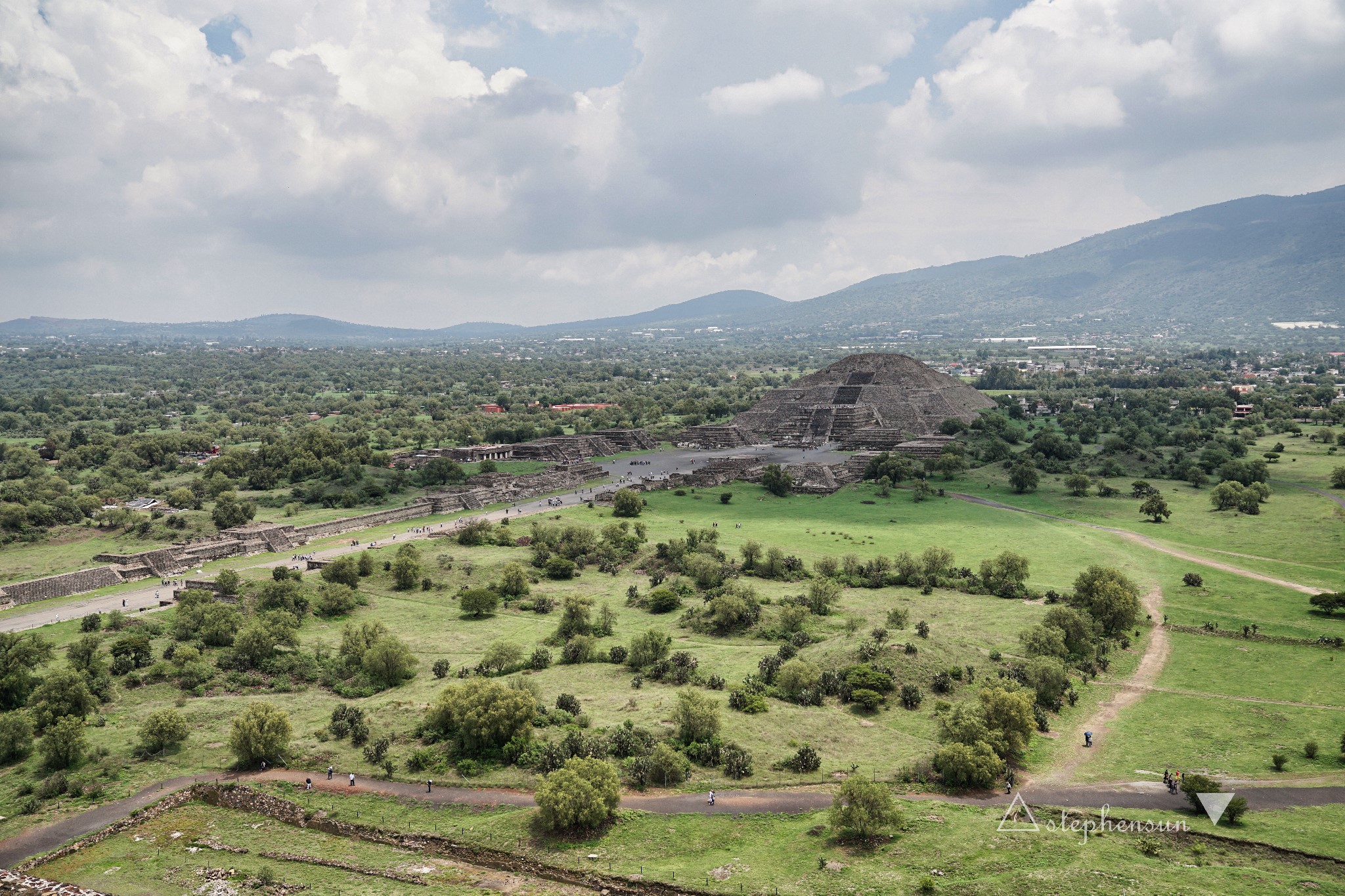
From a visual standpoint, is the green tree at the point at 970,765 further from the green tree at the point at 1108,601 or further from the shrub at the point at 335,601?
the shrub at the point at 335,601

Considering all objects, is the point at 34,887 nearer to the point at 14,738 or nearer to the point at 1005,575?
the point at 14,738

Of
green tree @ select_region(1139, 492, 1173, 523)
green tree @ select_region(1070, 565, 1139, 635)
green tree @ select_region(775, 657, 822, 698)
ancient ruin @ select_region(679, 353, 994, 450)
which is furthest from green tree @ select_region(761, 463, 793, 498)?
green tree @ select_region(775, 657, 822, 698)

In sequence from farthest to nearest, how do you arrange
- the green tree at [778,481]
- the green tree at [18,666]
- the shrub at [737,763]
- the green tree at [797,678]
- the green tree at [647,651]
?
the green tree at [778,481] → the green tree at [647,651] → the green tree at [797,678] → the green tree at [18,666] → the shrub at [737,763]

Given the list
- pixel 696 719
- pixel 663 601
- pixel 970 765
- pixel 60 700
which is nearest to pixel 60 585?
pixel 60 700

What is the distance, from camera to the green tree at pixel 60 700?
128ft

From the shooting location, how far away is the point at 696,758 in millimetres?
36312

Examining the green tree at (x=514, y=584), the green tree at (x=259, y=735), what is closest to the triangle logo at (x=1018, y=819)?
the green tree at (x=259, y=735)

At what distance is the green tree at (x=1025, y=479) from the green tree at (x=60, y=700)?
302 feet

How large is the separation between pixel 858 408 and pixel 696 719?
11678 cm

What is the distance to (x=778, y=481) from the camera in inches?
3994

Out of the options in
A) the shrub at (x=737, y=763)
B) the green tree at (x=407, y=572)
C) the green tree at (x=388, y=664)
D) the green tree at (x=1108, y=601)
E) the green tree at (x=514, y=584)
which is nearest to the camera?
the shrub at (x=737, y=763)

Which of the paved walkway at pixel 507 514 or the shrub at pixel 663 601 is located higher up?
the paved walkway at pixel 507 514

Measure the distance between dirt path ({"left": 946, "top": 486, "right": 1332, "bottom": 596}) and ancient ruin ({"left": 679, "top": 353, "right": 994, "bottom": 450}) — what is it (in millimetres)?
35048

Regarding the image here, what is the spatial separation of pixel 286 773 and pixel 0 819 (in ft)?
33.8
